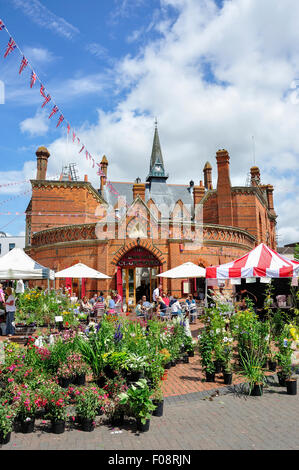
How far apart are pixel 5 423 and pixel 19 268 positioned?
730 cm

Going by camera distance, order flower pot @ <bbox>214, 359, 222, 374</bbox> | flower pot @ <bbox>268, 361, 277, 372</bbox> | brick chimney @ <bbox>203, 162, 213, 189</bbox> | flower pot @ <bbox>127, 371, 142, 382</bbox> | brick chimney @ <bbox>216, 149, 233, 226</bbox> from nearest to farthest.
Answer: flower pot @ <bbox>127, 371, 142, 382</bbox>
flower pot @ <bbox>214, 359, 222, 374</bbox>
flower pot @ <bbox>268, 361, 277, 372</bbox>
brick chimney @ <bbox>216, 149, 233, 226</bbox>
brick chimney @ <bbox>203, 162, 213, 189</bbox>

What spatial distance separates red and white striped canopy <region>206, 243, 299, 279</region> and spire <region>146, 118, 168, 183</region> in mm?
41559

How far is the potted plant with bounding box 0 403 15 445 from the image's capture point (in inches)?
162

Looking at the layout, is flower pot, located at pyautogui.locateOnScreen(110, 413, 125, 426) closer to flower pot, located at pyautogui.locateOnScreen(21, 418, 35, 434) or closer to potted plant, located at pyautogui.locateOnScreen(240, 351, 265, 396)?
flower pot, located at pyautogui.locateOnScreen(21, 418, 35, 434)

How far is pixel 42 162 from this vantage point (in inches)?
1133

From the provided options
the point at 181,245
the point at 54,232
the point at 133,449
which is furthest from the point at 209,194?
the point at 133,449

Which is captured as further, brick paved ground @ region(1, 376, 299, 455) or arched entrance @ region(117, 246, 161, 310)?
arched entrance @ region(117, 246, 161, 310)

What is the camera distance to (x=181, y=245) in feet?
64.0

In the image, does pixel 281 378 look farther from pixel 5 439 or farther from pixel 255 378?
pixel 5 439

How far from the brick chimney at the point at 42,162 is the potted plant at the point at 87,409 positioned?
25722 mm

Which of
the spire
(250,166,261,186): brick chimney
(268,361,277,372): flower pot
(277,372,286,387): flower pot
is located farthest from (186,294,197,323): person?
the spire

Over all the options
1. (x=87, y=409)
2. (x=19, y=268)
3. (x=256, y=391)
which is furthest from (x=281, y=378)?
(x=19, y=268)

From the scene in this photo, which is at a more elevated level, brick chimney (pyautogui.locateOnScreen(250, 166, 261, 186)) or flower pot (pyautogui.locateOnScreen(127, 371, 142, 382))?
brick chimney (pyautogui.locateOnScreen(250, 166, 261, 186))
